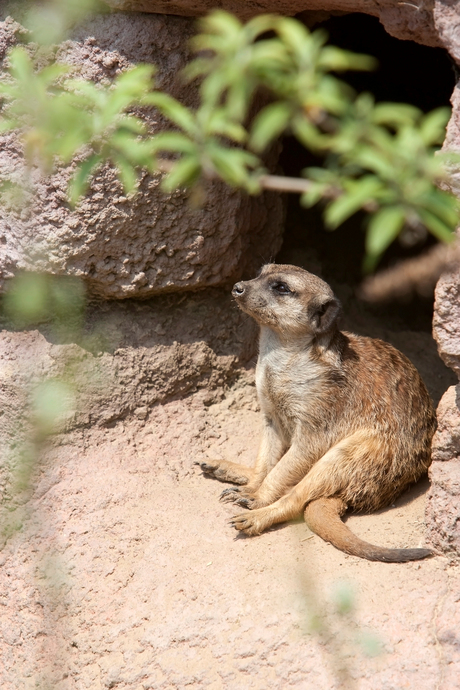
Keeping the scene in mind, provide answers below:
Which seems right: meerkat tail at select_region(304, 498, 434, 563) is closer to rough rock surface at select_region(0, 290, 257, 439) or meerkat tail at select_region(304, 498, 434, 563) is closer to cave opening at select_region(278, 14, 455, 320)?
rough rock surface at select_region(0, 290, 257, 439)

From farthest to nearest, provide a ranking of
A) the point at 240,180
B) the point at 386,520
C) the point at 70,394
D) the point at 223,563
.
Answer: the point at 70,394 → the point at 386,520 → the point at 223,563 → the point at 240,180

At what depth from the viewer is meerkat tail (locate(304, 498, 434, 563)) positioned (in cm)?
264

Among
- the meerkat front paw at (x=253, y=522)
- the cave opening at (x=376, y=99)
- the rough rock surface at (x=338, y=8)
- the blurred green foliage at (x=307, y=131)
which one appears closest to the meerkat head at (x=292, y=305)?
the meerkat front paw at (x=253, y=522)

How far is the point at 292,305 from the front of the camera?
314 cm

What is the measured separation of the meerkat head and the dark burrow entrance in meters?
1.22

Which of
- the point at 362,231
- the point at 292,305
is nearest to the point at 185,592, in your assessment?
the point at 292,305

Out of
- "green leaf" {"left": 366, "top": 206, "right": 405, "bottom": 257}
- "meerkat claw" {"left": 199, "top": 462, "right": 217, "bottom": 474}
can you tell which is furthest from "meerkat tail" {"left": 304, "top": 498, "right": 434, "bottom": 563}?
"green leaf" {"left": 366, "top": 206, "right": 405, "bottom": 257}

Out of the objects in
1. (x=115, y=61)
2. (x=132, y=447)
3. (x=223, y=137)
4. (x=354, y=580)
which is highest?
(x=115, y=61)

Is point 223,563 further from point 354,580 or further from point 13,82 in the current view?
point 13,82

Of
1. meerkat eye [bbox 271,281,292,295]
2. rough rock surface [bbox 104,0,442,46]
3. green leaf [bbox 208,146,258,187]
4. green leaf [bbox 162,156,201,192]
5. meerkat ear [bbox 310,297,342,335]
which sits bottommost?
meerkat ear [bbox 310,297,342,335]

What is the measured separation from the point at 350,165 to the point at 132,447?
2.41 m

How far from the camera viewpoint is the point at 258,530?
292 cm

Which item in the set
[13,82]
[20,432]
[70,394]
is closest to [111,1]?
[13,82]

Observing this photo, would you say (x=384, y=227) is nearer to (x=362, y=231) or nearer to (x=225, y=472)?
(x=225, y=472)
